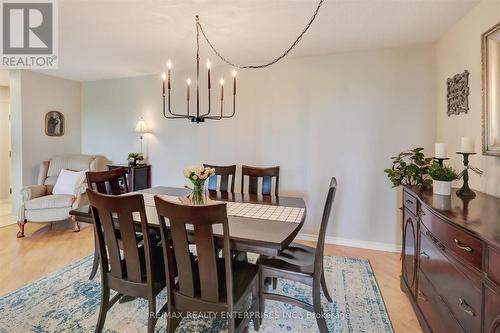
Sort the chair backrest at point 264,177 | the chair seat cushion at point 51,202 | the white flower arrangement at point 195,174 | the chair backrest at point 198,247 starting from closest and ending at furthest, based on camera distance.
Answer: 1. the chair backrest at point 198,247
2. the white flower arrangement at point 195,174
3. the chair backrest at point 264,177
4. the chair seat cushion at point 51,202

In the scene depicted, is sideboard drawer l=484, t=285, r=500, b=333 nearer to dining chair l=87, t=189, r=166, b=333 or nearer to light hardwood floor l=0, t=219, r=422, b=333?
light hardwood floor l=0, t=219, r=422, b=333

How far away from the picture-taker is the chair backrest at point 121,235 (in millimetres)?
1540

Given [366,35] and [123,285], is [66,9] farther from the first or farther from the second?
[366,35]

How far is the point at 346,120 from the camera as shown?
10.8ft

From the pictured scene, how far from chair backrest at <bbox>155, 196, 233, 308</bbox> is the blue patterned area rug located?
546 millimetres

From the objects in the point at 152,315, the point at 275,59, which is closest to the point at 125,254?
the point at 152,315

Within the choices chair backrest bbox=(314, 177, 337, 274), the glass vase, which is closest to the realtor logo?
the glass vase

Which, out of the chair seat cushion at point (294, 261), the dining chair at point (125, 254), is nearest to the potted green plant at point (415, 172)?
the chair seat cushion at point (294, 261)

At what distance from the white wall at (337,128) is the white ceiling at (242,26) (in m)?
0.27

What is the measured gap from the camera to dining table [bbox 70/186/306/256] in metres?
1.51

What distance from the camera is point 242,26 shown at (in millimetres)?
2531

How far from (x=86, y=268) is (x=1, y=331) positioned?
2.95ft

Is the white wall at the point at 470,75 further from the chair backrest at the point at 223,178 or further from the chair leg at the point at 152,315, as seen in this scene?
the chair leg at the point at 152,315

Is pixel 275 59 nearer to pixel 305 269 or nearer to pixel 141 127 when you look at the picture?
pixel 141 127
